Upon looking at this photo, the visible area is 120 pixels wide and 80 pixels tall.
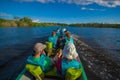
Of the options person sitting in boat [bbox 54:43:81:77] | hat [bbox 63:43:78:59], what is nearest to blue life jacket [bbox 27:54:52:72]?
person sitting in boat [bbox 54:43:81:77]

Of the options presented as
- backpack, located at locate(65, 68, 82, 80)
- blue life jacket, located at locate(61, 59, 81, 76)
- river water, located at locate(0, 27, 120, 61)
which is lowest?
river water, located at locate(0, 27, 120, 61)

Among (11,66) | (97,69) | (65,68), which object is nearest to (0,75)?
(11,66)

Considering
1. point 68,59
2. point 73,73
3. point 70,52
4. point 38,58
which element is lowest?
point 73,73

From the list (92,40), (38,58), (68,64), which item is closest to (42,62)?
(38,58)

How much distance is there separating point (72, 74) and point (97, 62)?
8038 millimetres

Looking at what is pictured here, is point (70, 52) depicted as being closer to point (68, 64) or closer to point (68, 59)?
point (68, 59)

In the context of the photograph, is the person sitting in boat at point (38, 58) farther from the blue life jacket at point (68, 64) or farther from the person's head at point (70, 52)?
the person's head at point (70, 52)

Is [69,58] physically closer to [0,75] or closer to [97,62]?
[0,75]

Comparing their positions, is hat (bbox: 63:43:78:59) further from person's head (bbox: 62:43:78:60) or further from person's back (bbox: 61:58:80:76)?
person's back (bbox: 61:58:80:76)

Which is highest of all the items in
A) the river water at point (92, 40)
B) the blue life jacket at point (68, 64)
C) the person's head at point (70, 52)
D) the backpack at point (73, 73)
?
the person's head at point (70, 52)

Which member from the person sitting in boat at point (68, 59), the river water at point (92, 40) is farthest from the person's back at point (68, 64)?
the river water at point (92, 40)

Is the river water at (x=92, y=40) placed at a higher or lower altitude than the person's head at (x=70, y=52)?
lower

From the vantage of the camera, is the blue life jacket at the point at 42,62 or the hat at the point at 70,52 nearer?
the hat at the point at 70,52

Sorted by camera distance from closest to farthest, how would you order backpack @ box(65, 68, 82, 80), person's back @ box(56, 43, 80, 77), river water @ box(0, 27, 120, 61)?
backpack @ box(65, 68, 82, 80)
person's back @ box(56, 43, 80, 77)
river water @ box(0, 27, 120, 61)
